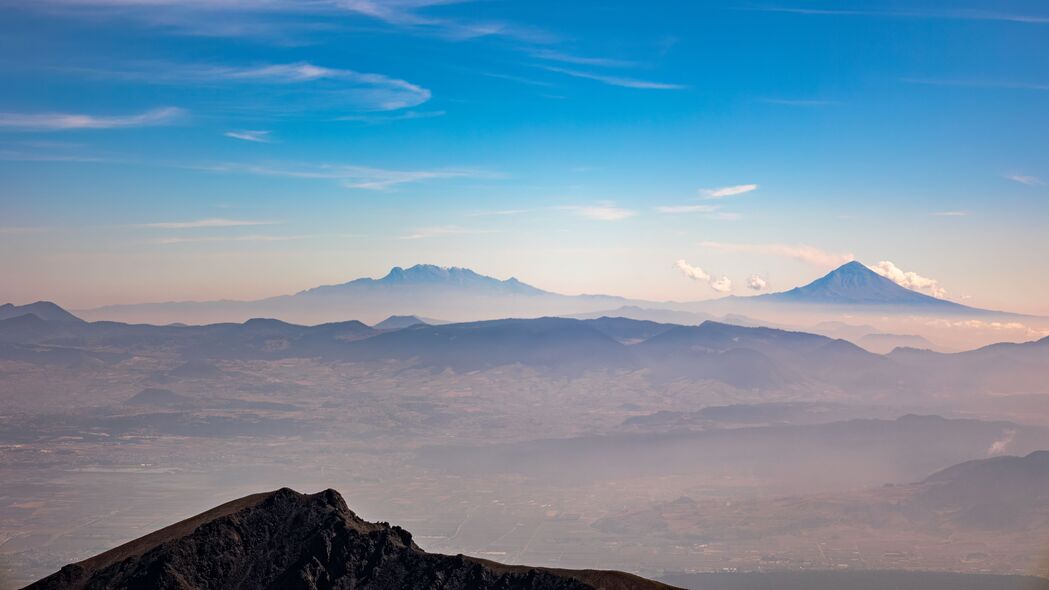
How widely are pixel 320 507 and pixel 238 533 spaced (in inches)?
260

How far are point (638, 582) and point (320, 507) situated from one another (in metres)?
26.4

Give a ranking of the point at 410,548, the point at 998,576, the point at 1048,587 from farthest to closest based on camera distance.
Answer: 1. the point at 998,576
2. the point at 1048,587
3. the point at 410,548

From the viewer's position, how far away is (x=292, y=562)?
7394 cm

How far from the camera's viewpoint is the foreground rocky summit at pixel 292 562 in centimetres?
7019

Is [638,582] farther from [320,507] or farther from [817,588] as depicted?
[817,588]

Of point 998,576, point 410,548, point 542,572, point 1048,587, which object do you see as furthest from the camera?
point 998,576

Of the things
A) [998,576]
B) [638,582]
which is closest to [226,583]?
[638,582]

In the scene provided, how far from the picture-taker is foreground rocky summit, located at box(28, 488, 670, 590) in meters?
70.2

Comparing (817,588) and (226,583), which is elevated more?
(226,583)

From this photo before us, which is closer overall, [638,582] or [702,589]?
[638,582]

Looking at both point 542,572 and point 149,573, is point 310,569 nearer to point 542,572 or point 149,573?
point 149,573

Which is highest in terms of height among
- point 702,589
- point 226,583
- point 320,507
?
point 320,507

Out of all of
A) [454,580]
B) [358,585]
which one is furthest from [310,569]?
[454,580]

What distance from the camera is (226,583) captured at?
7281 centimetres
